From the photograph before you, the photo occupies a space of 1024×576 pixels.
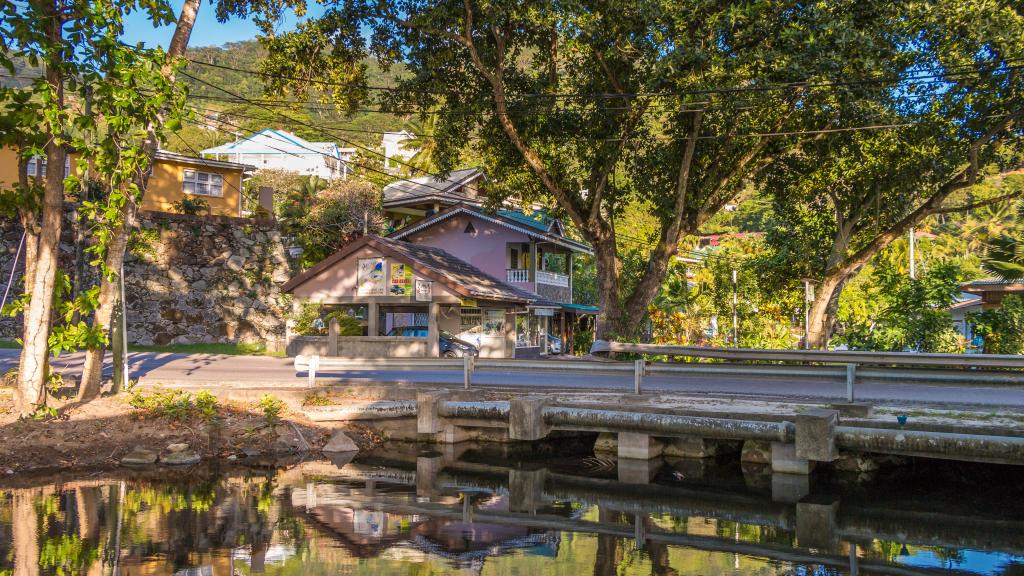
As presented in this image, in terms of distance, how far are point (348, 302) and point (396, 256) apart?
2.74 m

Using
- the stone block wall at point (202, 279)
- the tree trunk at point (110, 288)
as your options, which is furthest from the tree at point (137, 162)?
the stone block wall at point (202, 279)

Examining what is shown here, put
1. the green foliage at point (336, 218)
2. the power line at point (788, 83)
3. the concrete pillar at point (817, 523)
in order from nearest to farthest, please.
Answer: the concrete pillar at point (817, 523)
the power line at point (788, 83)
the green foliage at point (336, 218)

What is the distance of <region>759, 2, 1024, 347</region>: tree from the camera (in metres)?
20.8

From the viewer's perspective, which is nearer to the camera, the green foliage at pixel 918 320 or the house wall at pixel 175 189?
the green foliage at pixel 918 320

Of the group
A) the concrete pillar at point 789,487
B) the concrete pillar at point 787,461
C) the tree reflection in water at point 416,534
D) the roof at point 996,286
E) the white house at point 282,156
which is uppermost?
the white house at point 282,156

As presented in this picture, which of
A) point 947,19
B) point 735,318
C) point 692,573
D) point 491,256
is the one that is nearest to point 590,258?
point 491,256

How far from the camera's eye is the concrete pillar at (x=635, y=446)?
15953mm

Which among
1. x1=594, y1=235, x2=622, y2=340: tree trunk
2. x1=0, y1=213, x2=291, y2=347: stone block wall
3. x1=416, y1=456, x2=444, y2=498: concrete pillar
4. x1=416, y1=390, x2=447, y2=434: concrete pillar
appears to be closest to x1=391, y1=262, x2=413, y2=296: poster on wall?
x1=594, y1=235, x2=622, y2=340: tree trunk

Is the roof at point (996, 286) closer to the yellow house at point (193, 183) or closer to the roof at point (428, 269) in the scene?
the roof at point (428, 269)

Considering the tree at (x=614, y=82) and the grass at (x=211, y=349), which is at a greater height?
the tree at (x=614, y=82)

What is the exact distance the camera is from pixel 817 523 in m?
11.9

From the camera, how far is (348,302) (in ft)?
105

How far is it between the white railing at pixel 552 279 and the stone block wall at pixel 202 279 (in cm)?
1355

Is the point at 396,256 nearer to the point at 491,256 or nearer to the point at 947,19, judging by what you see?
the point at 491,256
